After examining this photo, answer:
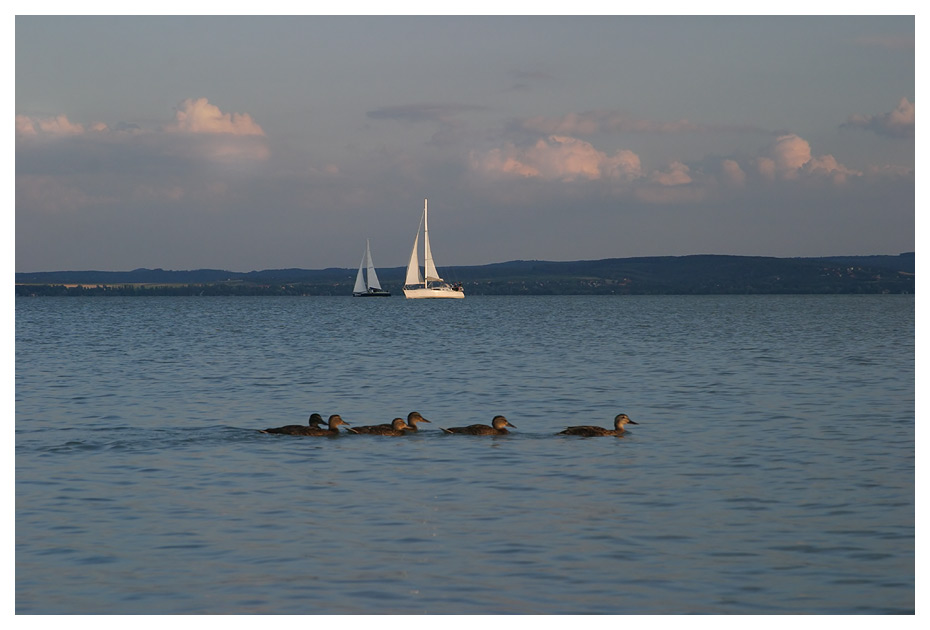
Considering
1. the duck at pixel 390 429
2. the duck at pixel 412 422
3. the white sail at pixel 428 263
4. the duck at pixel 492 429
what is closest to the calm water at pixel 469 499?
the duck at pixel 492 429

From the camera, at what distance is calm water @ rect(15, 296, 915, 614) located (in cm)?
1286

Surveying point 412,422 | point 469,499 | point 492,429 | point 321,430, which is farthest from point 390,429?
point 469,499

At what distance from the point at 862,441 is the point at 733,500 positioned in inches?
289

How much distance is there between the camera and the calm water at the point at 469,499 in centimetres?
1286

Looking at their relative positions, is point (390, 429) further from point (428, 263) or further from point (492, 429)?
point (428, 263)

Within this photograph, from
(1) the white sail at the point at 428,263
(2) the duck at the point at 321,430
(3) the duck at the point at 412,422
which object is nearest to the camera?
(2) the duck at the point at 321,430

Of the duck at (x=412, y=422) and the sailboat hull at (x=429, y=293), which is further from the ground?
the sailboat hull at (x=429, y=293)

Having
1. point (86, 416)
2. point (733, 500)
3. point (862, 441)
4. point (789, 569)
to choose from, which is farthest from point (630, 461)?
point (86, 416)

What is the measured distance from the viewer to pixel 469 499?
706 inches

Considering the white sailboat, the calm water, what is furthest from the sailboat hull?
the calm water

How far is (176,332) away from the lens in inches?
3223

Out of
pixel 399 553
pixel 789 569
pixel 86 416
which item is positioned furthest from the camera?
pixel 86 416

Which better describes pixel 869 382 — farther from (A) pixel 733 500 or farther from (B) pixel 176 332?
(B) pixel 176 332

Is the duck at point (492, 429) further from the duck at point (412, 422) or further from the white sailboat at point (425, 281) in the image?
the white sailboat at point (425, 281)
